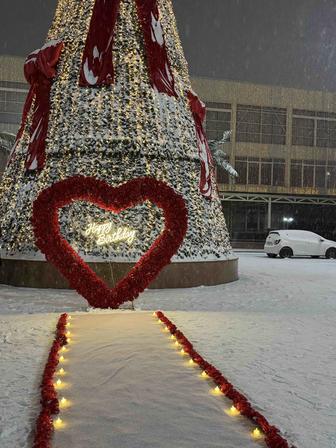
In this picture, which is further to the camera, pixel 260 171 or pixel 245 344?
pixel 260 171

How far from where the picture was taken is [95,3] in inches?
452

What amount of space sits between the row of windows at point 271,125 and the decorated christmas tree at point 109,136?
32258 mm

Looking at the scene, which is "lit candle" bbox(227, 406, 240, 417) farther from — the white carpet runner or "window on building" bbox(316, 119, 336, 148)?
"window on building" bbox(316, 119, 336, 148)

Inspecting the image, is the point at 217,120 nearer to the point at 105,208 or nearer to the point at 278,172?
the point at 278,172

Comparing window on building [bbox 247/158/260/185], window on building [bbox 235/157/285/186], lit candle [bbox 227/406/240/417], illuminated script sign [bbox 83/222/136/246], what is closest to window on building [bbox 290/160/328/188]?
window on building [bbox 235/157/285/186]

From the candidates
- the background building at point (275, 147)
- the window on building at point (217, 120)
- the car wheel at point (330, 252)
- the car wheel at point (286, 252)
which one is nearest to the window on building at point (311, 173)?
the background building at point (275, 147)

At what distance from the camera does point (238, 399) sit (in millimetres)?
4062

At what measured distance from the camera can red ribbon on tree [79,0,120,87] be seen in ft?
36.9

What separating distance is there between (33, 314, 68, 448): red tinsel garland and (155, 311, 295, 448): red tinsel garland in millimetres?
1317

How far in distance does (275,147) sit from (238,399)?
42185 mm

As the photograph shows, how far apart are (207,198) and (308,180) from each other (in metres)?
35.2

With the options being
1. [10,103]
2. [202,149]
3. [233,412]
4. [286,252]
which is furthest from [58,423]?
[10,103]

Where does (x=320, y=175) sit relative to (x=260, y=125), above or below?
below

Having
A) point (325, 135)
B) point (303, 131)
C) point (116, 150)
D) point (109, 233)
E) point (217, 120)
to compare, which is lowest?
point (109, 233)
